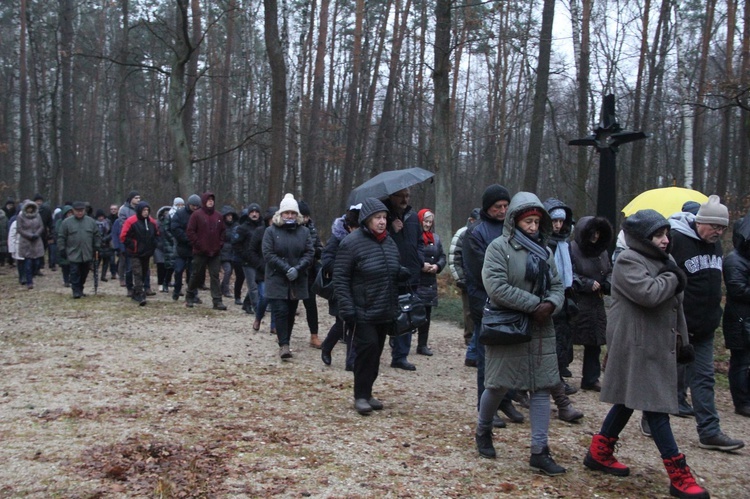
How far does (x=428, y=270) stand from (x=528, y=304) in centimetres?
479

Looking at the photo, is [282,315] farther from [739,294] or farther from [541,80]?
[541,80]

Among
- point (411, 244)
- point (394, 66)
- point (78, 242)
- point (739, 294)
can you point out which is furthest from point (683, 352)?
point (394, 66)

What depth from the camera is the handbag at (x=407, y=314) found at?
22.9 ft

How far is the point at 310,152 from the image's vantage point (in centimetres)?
2719

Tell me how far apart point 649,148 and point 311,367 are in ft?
96.1

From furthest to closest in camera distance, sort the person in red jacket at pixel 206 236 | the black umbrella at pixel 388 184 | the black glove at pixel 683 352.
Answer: the person in red jacket at pixel 206 236, the black umbrella at pixel 388 184, the black glove at pixel 683 352

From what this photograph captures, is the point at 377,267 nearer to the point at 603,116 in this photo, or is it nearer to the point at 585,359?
the point at 585,359

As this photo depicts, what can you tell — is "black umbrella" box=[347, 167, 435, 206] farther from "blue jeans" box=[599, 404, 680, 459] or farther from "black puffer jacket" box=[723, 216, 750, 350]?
"blue jeans" box=[599, 404, 680, 459]

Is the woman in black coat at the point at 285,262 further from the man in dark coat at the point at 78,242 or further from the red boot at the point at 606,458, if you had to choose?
the man in dark coat at the point at 78,242

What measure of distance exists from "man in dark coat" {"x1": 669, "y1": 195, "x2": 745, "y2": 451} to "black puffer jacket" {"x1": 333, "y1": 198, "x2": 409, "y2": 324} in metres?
2.55

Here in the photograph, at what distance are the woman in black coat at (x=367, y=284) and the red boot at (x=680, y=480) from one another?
2.75 m

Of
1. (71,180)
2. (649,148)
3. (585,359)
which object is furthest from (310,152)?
(585,359)

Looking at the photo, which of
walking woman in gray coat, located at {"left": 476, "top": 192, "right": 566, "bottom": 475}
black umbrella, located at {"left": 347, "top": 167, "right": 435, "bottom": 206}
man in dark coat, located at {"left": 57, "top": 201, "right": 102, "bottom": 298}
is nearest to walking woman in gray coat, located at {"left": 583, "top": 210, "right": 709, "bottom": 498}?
walking woman in gray coat, located at {"left": 476, "top": 192, "right": 566, "bottom": 475}

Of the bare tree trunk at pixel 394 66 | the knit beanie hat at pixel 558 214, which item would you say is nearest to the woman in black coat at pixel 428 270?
the knit beanie hat at pixel 558 214
